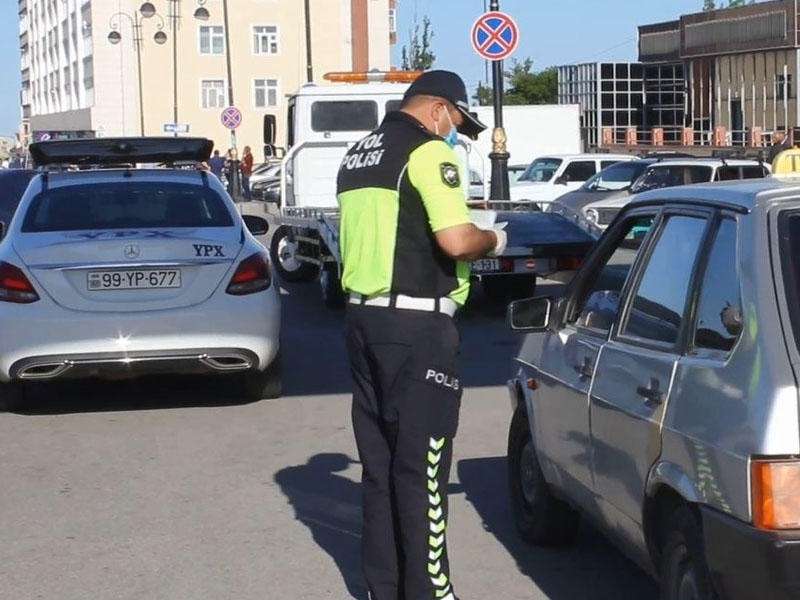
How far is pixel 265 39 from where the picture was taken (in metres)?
94.3

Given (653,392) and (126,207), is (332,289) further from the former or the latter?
(653,392)

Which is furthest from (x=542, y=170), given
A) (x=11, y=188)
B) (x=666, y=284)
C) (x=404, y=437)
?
(x=666, y=284)

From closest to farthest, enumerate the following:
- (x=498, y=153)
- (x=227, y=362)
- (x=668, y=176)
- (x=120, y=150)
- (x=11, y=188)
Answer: (x=227, y=362) → (x=120, y=150) → (x=11, y=188) → (x=498, y=153) → (x=668, y=176)

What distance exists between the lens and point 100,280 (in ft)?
30.7

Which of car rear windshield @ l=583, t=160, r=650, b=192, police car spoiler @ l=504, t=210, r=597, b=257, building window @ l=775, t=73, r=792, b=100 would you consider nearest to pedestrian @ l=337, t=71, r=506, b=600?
police car spoiler @ l=504, t=210, r=597, b=257

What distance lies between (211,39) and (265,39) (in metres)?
3.32

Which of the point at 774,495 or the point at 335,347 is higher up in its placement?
the point at 774,495

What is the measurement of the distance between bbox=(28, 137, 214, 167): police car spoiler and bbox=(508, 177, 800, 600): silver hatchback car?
7.03 metres

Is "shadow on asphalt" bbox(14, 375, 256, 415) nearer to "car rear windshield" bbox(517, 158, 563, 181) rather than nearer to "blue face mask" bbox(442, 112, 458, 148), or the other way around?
"blue face mask" bbox(442, 112, 458, 148)

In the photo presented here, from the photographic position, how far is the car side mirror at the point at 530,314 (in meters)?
5.77

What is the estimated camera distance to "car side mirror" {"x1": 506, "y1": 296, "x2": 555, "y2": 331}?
577 centimetres

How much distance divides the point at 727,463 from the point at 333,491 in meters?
3.81

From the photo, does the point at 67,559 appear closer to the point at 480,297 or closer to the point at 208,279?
the point at 208,279

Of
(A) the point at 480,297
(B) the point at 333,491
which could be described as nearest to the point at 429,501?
(B) the point at 333,491
